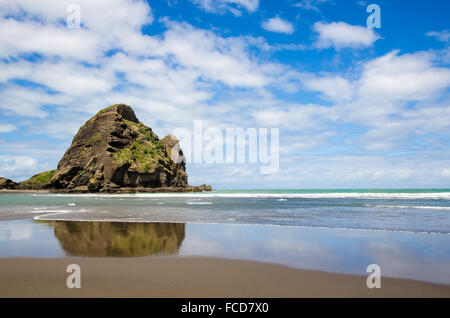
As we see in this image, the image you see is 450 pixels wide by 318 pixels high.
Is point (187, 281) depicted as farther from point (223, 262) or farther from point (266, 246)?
point (266, 246)

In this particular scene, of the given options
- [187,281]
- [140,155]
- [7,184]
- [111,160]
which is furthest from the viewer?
[7,184]

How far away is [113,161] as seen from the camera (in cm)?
9225

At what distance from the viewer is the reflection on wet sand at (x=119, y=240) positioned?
8.48 m

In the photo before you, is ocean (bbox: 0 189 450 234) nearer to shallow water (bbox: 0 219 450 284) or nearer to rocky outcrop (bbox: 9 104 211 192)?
shallow water (bbox: 0 219 450 284)

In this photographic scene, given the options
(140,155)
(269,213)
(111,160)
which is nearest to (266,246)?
(269,213)

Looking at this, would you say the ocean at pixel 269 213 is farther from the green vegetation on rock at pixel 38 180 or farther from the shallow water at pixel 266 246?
the green vegetation on rock at pixel 38 180

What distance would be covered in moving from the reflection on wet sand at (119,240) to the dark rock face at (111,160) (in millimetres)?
82329

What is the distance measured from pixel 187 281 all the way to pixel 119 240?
520cm

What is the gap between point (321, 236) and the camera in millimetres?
11055

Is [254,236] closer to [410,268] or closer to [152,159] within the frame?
[410,268]

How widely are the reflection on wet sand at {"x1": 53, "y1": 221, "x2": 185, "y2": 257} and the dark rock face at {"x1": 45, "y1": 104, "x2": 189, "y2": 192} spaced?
8233 centimetres

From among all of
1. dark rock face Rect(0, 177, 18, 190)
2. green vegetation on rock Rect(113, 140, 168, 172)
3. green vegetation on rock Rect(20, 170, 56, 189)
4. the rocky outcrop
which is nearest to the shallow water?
the rocky outcrop

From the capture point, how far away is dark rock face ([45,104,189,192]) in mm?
91750
